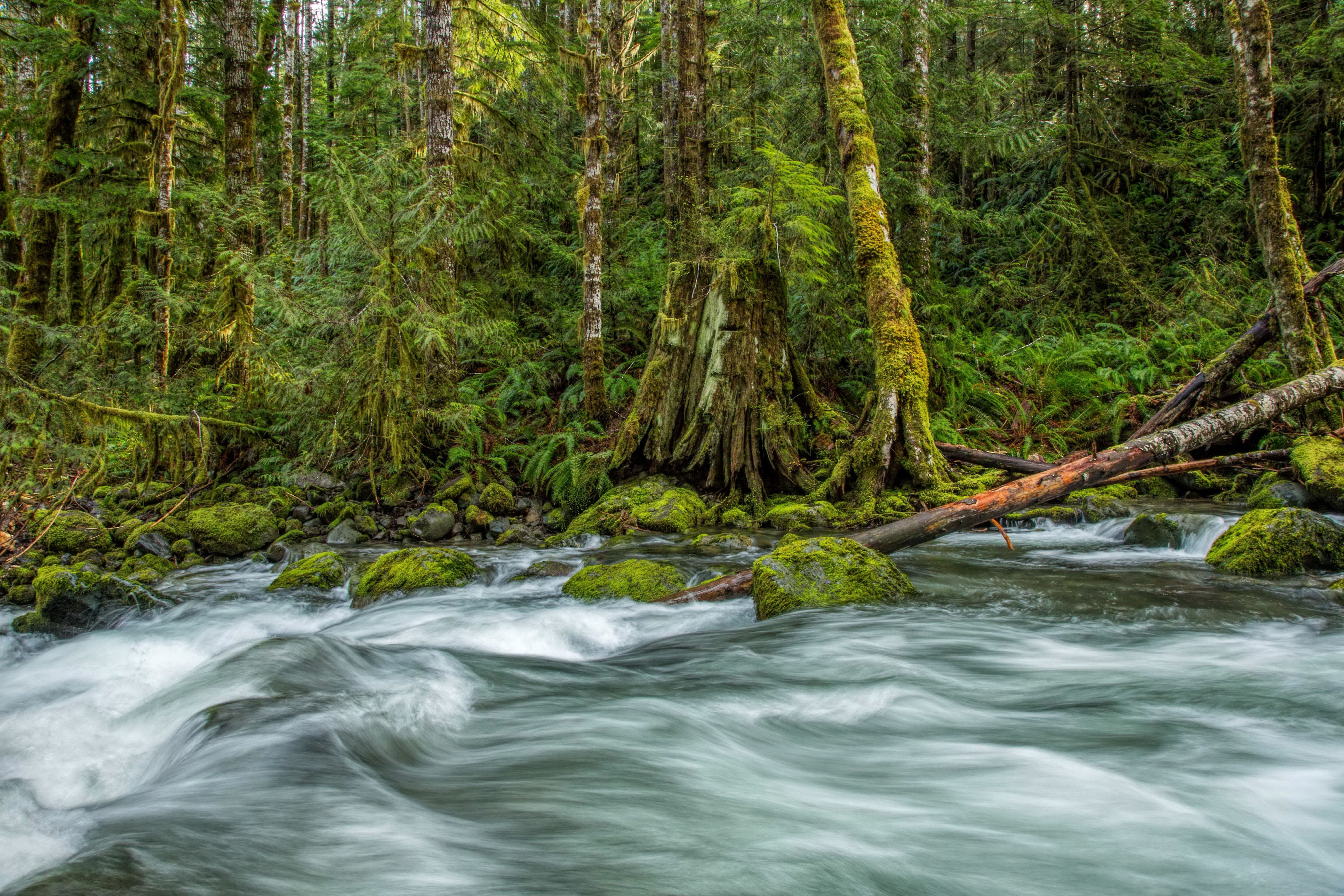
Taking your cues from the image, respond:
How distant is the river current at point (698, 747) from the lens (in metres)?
2.56

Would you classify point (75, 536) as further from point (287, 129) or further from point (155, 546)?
point (287, 129)

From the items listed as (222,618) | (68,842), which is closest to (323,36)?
(222,618)

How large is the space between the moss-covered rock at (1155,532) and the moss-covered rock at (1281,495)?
952 millimetres

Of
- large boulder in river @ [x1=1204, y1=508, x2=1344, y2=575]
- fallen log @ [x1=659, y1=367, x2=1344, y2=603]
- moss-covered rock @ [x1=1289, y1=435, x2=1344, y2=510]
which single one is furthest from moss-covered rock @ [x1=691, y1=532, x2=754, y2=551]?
moss-covered rock @ [x1=1289, y1=435, x2=1344, y2=510]

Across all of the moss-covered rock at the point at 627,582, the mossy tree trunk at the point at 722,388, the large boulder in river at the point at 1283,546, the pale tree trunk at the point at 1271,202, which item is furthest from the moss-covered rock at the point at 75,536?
the pale tree trunk at the point at 1271,202

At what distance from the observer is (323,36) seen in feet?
102

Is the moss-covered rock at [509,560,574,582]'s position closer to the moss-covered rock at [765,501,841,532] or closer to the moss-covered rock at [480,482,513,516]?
the moss-covered rock at [480,482,513,516]

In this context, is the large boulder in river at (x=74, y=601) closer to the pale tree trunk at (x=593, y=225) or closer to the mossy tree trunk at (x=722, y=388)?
the mossy tree trunk at (x=722, y=388)

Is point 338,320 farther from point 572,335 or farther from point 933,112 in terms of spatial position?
point 933,112

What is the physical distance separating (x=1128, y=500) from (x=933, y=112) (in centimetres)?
857

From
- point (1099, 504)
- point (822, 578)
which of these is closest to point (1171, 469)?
point (1099, 504)

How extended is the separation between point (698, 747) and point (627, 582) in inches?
97.7

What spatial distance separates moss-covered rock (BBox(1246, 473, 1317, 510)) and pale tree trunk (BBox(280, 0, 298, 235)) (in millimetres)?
17703

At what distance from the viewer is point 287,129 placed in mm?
18844
